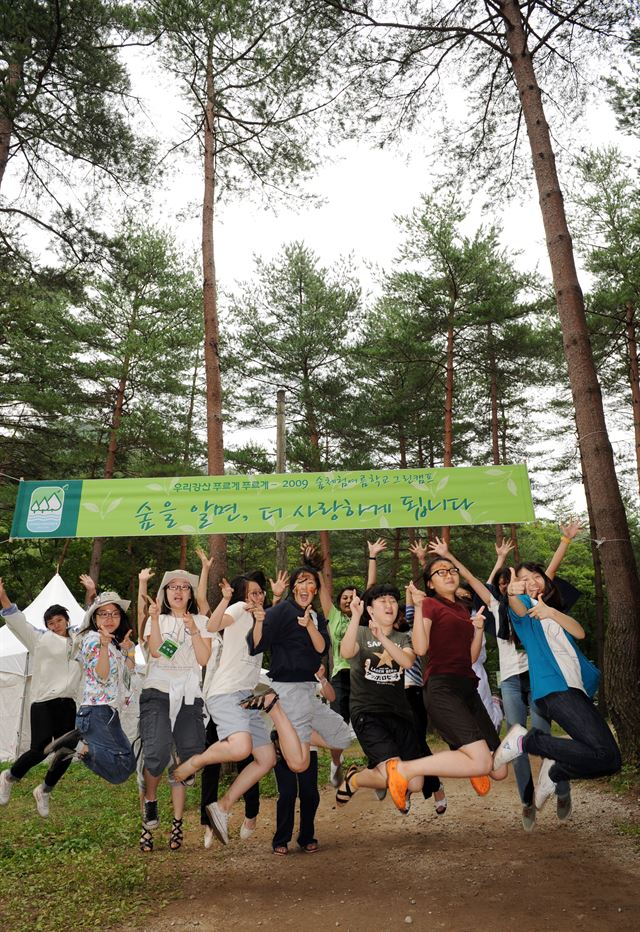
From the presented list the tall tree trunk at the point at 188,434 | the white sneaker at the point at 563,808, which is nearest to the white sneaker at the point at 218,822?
the white sneaker at the point at 563,808

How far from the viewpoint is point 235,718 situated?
518cm

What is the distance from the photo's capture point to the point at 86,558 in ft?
78.6

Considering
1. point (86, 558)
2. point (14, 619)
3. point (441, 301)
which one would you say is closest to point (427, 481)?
point (14, 619)

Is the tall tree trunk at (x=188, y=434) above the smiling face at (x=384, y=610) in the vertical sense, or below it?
above

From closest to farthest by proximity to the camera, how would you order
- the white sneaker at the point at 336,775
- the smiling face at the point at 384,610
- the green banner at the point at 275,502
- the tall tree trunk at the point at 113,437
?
the smiling face at the point at 384,610, the white sneaker at the point at 336,775, the green banner at the point at 275,502, the tall tree trunk at the point at 113,437

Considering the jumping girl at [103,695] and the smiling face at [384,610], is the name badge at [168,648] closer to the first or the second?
the jumping girl at [103,695]

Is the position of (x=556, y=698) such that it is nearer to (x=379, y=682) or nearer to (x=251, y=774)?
(x=379, y=682)

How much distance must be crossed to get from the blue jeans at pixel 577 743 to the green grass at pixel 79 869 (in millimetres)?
3043

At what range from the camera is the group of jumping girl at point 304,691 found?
4.82 m

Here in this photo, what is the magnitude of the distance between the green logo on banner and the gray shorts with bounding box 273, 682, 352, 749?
3.05 m

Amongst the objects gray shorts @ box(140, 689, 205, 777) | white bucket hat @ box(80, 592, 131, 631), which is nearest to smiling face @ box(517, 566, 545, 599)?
gray shorts @ box(140, 689, 205, 777)

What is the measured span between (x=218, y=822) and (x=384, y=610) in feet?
6.78

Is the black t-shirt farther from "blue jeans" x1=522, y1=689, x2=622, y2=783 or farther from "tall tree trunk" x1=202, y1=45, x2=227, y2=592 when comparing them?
"tall tree trunk" x1=202, y1=45, x2=227, y2=592

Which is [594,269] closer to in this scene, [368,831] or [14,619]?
[368,831]
